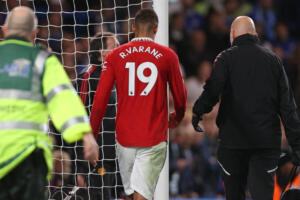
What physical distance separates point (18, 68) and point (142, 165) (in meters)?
1.64

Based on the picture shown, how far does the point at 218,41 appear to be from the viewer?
33.0 feet

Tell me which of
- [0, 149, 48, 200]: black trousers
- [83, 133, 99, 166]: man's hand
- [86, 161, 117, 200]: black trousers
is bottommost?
[86, 161, 117, 200]: black trousers

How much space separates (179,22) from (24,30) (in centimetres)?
622

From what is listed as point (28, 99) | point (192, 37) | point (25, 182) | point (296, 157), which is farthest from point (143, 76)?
point (192, 37)

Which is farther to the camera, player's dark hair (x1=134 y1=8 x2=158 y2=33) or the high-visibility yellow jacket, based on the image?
player's dark hair (x1=134 y1=8 x2=158 y2=33)

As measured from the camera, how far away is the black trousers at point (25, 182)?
384cm

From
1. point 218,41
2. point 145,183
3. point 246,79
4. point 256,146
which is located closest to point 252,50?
point 246,79

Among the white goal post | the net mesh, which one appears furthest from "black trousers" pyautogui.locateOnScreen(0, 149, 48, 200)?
the net mesh

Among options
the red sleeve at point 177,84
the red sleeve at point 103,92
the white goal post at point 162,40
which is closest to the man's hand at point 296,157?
the red sleeve at point 177,84

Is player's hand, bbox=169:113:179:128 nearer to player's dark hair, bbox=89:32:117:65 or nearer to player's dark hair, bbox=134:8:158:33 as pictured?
player's dark hair, bbox=134:8:158:33

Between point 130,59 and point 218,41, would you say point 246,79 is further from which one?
point 218,41

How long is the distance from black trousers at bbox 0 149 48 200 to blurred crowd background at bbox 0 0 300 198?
149 inches

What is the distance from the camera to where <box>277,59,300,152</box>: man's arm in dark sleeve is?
5.24 meters

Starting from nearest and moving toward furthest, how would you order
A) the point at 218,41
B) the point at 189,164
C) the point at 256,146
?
the point at 256,146
the point at 189,164
the point at 218,41
